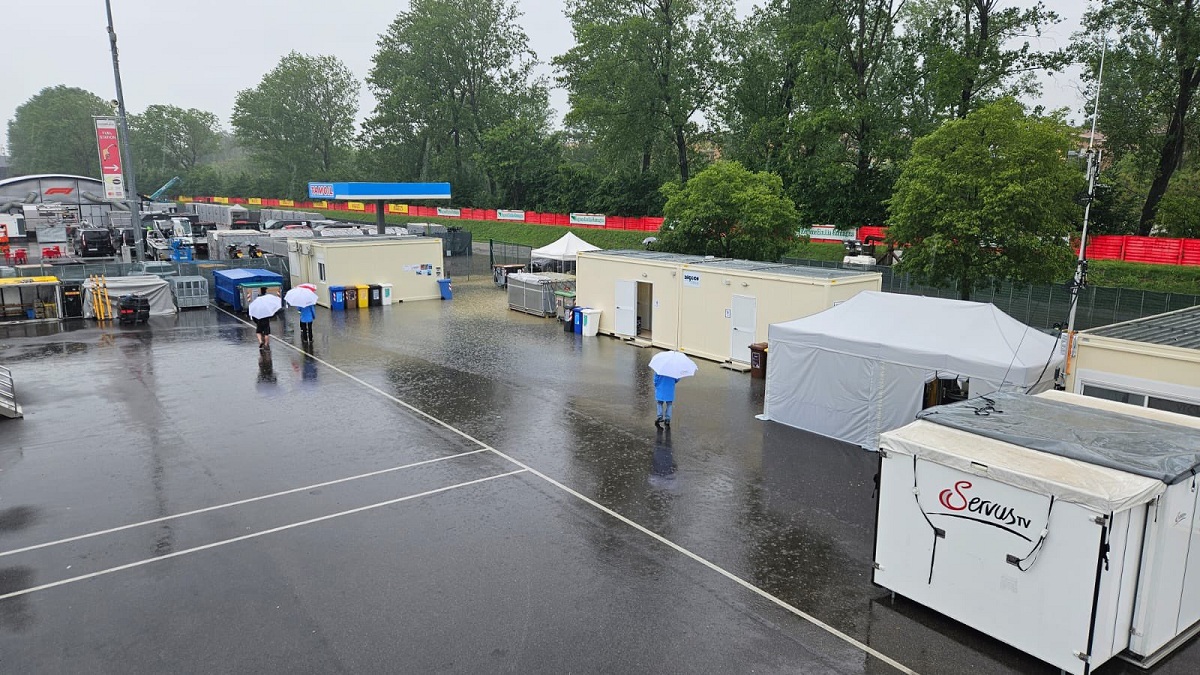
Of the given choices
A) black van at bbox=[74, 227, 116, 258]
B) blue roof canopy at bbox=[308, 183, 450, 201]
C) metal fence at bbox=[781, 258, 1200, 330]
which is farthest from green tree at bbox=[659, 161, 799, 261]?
black van at bbox=[74, 227, 116, 258]

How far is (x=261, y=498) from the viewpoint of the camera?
39.8ft

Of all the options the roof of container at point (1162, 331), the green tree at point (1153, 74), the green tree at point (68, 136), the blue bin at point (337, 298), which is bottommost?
the blue bin at point (337, 298)

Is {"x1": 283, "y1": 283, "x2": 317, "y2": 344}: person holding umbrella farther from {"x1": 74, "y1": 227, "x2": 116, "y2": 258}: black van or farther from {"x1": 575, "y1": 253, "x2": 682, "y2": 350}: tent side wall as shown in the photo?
{"x1": 74, "y1": 227, "x2": 116, "y2": 258}: black van

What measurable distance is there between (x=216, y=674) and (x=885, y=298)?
1400 cm

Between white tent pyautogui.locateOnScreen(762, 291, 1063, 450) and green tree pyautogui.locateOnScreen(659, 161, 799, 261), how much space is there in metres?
15.0

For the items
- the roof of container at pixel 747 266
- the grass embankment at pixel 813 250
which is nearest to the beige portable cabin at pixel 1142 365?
the roof of container at pixel 747 266

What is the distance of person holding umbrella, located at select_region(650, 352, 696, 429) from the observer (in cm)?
1496

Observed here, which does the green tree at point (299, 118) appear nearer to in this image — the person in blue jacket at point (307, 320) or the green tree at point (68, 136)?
the green tree at point (68, 136)

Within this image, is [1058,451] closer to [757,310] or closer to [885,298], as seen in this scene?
[885,298]

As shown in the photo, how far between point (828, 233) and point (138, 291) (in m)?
35.3

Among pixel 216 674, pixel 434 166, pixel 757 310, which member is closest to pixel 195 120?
pixel 434 166

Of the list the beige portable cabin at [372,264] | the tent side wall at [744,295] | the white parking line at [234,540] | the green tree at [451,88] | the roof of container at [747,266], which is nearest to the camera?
the white parking line at [234,540]

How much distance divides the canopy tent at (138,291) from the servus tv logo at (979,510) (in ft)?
97.3

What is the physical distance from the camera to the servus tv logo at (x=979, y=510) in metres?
7.67
